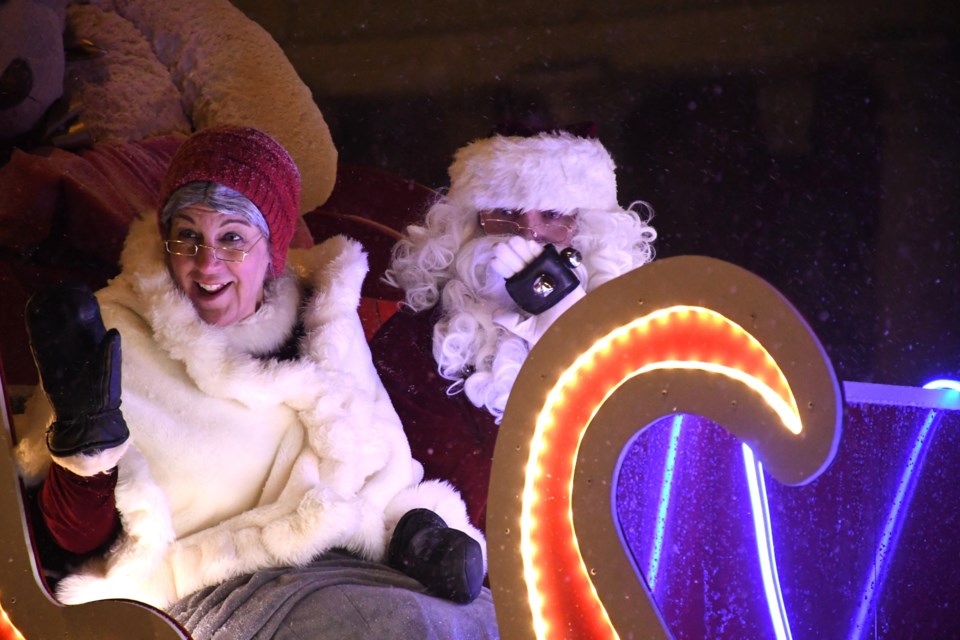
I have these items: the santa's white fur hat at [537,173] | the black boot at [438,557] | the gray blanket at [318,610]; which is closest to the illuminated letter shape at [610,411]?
the gray blanket at [318,610]

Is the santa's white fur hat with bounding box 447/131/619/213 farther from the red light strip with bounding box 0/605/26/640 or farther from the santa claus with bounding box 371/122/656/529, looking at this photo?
the red light strip with bounding box 0/605/26/640

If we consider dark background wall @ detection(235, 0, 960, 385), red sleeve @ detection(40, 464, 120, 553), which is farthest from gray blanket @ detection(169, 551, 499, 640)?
dark background wall @ detection(235, 0, 960, 385)

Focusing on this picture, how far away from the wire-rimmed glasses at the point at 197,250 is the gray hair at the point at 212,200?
0.05 meters

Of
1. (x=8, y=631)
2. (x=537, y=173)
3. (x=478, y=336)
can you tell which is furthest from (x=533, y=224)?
(x=8, y=631)

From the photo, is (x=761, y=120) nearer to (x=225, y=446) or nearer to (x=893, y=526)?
(x=893, y=526)

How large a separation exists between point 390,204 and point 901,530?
1.35 m

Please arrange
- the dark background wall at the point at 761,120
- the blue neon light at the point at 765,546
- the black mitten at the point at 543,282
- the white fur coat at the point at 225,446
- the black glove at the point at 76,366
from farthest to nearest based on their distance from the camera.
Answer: the dark background wall at the point at 761,120
the black mitten at the point at 543,282
the white fur coat at the point at 225,446
the blue neon light at the point at 765,546
the black glove at the point at 76,366

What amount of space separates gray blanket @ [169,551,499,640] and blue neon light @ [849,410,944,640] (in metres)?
0.54

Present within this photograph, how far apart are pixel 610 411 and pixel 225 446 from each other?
0.73 meters

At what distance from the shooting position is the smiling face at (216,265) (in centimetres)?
153

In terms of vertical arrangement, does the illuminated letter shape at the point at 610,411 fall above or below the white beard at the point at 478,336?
above

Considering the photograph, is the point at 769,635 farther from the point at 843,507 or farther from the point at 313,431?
the point at 313,431

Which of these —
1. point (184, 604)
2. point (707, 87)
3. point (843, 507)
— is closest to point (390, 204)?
point (707, 87)

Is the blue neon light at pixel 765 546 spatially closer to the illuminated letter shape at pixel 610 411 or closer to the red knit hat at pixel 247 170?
the illuminated letter shape at pixel 610 411
